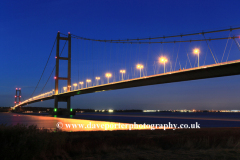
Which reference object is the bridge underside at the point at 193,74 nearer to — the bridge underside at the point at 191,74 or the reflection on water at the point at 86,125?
the bridge underside at the point at 191,74

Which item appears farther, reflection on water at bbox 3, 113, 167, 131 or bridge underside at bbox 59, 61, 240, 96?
bridge underside at bbox 59, 61, 240, 96

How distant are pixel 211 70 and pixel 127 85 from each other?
73.1ft

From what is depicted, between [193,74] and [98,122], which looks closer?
[193,74]

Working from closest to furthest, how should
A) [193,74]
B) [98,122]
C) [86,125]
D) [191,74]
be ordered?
1. [86,125]
2. [193,74]
3. [191,74]
4. [98,122]

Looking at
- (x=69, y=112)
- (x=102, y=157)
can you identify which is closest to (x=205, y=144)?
(x=102, y=157)

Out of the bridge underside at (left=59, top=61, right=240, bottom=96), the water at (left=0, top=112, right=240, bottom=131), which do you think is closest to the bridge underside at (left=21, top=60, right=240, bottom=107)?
the bridge underside at (left=59, top=61, right=240, bottom=96)

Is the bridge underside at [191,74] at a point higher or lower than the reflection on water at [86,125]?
higher

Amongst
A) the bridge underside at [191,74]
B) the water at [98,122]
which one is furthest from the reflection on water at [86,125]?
the bridge underside at [191,74]

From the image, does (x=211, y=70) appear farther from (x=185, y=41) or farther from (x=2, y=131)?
(x=2, y=131)

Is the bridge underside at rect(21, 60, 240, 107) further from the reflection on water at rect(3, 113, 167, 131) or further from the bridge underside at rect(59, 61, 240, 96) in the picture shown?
the reflection on water at rect(3, 113, 167, 131)

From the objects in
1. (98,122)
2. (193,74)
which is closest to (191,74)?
(193,74)

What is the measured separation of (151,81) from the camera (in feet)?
153

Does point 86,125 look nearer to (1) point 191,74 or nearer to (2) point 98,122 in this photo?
(2) point 98,122

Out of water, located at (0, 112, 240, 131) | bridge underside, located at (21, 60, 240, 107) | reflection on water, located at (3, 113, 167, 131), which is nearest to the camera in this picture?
reflection on water, located at (3, 113, 167, 131)
